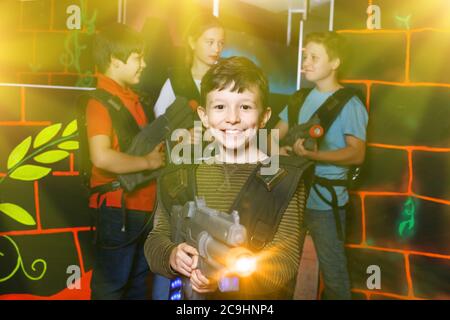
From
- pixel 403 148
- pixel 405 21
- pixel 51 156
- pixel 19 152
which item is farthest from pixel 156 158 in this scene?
pixel 405 21

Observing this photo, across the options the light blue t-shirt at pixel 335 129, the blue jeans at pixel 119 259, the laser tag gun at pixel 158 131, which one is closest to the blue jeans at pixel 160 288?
the blue jeans at pixel 119 259

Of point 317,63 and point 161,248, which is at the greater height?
point 317,63

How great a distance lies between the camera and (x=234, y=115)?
121 centimetres

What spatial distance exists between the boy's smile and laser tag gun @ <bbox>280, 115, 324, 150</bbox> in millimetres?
380

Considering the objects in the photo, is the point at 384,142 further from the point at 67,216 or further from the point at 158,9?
the point at 67,216

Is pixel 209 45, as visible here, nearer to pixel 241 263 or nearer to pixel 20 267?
pixel 241 263

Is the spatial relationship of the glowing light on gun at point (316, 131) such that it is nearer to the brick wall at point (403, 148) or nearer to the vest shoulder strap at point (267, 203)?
the brick wall at point (403, 148)

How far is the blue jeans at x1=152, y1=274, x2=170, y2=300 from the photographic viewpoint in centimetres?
168

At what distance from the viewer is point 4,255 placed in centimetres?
169

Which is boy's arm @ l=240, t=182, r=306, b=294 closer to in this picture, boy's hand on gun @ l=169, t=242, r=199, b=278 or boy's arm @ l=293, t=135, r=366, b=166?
boy's hand on gun @ l=169, t=242, r=199, b=278

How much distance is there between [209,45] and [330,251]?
806 mm

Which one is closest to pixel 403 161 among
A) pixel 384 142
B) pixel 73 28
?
pixel 384 142

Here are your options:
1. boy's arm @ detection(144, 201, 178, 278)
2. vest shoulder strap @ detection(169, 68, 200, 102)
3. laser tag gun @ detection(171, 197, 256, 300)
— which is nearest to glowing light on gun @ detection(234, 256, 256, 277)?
laser tag gun @ detection(171, 197, 256, 300)
